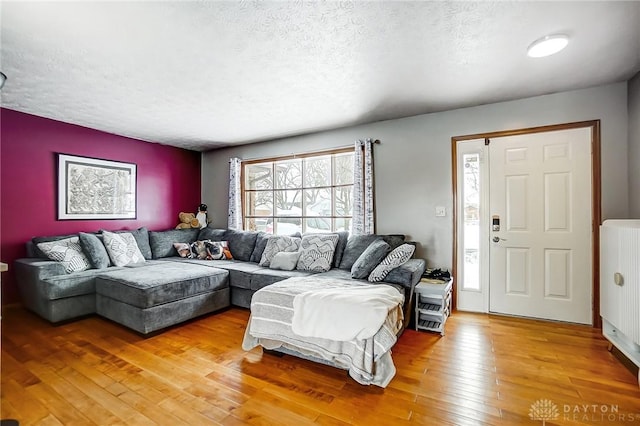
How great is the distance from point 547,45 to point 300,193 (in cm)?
339

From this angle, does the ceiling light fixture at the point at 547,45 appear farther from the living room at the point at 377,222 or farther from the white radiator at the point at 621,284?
the white radiator at the point at 621,284

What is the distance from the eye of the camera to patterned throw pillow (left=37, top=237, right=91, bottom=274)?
330 centimetres

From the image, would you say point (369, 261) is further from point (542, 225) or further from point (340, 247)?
point (542, 225)

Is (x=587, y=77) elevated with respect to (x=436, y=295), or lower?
elevated

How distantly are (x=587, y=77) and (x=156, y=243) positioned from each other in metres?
5.58

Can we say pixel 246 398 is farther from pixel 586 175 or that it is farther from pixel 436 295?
pixel 586 175

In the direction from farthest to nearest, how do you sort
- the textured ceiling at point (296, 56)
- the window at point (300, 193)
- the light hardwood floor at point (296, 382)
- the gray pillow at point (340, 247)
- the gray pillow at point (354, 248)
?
the window at point (300, 193)
the gray pillow at point (340, 247)
the gray pillow at point (354, 248)
the textured ceiling at point (296, 56)
the light hardwood floor at point (296, 382)

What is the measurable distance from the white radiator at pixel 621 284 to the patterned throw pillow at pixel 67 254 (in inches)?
203

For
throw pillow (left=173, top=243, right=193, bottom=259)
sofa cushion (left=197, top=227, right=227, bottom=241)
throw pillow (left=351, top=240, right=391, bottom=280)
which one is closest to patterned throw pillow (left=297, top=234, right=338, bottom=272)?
throw pillow (left=351, top=240, right=391, bottom=280)

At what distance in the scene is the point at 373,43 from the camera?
82.8 inches

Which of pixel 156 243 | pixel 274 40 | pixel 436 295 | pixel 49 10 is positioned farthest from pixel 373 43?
pixel 156 243

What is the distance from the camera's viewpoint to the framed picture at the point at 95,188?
12.8ft

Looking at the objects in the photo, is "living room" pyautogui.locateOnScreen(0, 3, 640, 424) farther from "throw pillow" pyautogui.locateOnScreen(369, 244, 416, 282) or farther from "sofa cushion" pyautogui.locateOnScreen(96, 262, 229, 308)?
"throw pillow" pyautogui.locateOnScreen(369, 244, 416, 282)

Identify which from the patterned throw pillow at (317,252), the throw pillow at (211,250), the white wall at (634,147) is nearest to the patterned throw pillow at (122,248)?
the throw pillow at (211,250)
